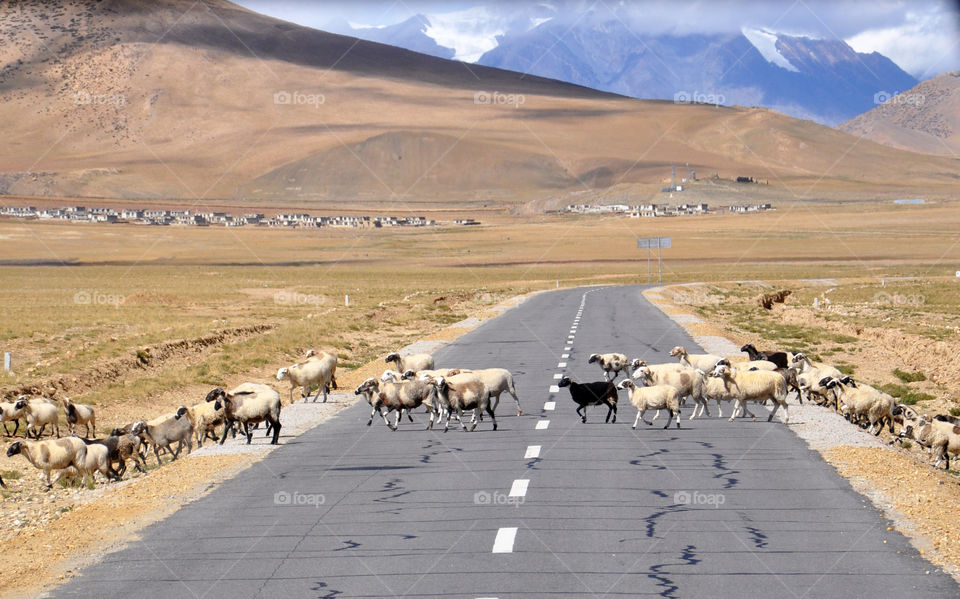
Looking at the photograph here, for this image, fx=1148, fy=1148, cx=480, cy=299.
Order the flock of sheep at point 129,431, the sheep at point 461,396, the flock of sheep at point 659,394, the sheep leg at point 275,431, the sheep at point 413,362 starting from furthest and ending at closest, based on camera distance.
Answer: the sheep at point 413,362
the flock of sheep at point 659,394
the sheep at point 461,396
the sheep leg at point 275,431
the flock of sheep at point 129,431

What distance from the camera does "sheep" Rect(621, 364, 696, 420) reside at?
2067 cm

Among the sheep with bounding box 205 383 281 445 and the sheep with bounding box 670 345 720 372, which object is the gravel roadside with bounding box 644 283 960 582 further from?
the sheep with bounding box 205 383 281 445

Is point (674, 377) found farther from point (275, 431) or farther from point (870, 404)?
point (275, 431)

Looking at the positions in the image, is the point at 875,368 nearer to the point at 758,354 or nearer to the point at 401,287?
the point at 758,354

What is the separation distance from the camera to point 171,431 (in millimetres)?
19438

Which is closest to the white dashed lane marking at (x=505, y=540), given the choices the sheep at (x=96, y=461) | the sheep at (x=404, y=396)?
the sheep at (x=96, y=461)

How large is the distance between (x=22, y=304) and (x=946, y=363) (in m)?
57.7

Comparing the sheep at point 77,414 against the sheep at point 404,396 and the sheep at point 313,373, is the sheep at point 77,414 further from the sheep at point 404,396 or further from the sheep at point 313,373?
the sheep at point 404,396

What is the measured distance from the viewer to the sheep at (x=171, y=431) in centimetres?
1919

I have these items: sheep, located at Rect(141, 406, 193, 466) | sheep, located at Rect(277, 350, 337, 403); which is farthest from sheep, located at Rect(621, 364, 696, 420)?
sheep, located at Rect(141, 406, 193, 466)

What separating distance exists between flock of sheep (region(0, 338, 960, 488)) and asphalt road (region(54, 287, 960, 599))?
610 millimetres

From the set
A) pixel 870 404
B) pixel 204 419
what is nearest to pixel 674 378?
pixel 870 404

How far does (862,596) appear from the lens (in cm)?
967

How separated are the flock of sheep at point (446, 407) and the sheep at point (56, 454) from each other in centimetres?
2
